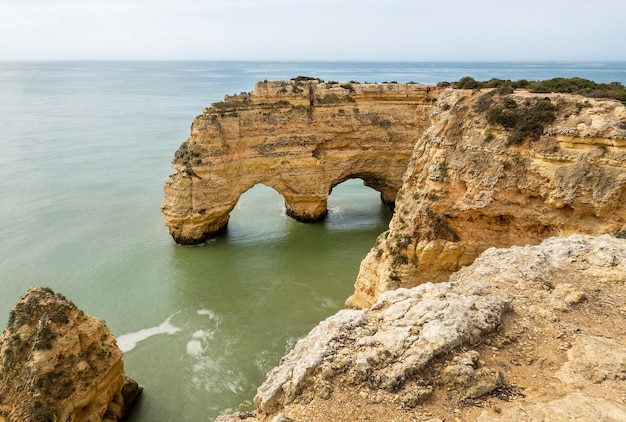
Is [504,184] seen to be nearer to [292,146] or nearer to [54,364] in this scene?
[54,364]

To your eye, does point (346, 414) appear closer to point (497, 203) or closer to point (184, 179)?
point (497, 203)

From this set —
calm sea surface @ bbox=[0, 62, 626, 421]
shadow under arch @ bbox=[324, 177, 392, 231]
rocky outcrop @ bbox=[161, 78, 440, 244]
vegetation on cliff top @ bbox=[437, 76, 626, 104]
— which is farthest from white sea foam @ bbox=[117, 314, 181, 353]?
vegetation on cliff top @ bbox=[437, 76, 626, 104]

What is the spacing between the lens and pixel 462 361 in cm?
584

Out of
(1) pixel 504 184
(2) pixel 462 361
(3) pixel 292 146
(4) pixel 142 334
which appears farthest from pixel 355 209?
Answer: (2) pixel 462 361

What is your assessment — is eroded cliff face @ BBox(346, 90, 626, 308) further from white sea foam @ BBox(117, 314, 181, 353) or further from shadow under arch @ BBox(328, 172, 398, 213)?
shadow under arch @ BBox(328, 172, 398, 213)

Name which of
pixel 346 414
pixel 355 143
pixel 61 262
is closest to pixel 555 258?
pixel 346 414

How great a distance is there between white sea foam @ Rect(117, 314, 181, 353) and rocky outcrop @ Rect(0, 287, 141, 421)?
439 centimetres

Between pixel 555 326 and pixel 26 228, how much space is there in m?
29.4

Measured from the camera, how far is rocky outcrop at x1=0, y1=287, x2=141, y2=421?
9383mm

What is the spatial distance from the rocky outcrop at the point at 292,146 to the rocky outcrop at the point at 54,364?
12.7m

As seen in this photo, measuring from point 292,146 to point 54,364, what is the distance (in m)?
18.2

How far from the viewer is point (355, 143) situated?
87.8 ft

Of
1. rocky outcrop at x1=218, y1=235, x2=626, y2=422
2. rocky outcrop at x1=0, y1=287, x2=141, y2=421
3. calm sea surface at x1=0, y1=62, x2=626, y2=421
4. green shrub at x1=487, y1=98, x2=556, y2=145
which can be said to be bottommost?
calm sea surface at x1=0, y1=62, x2=626, y2=421

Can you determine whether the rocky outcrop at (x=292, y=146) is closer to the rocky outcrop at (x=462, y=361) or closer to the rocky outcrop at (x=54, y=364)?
the rocky outcrop at (x=54, y=364)
